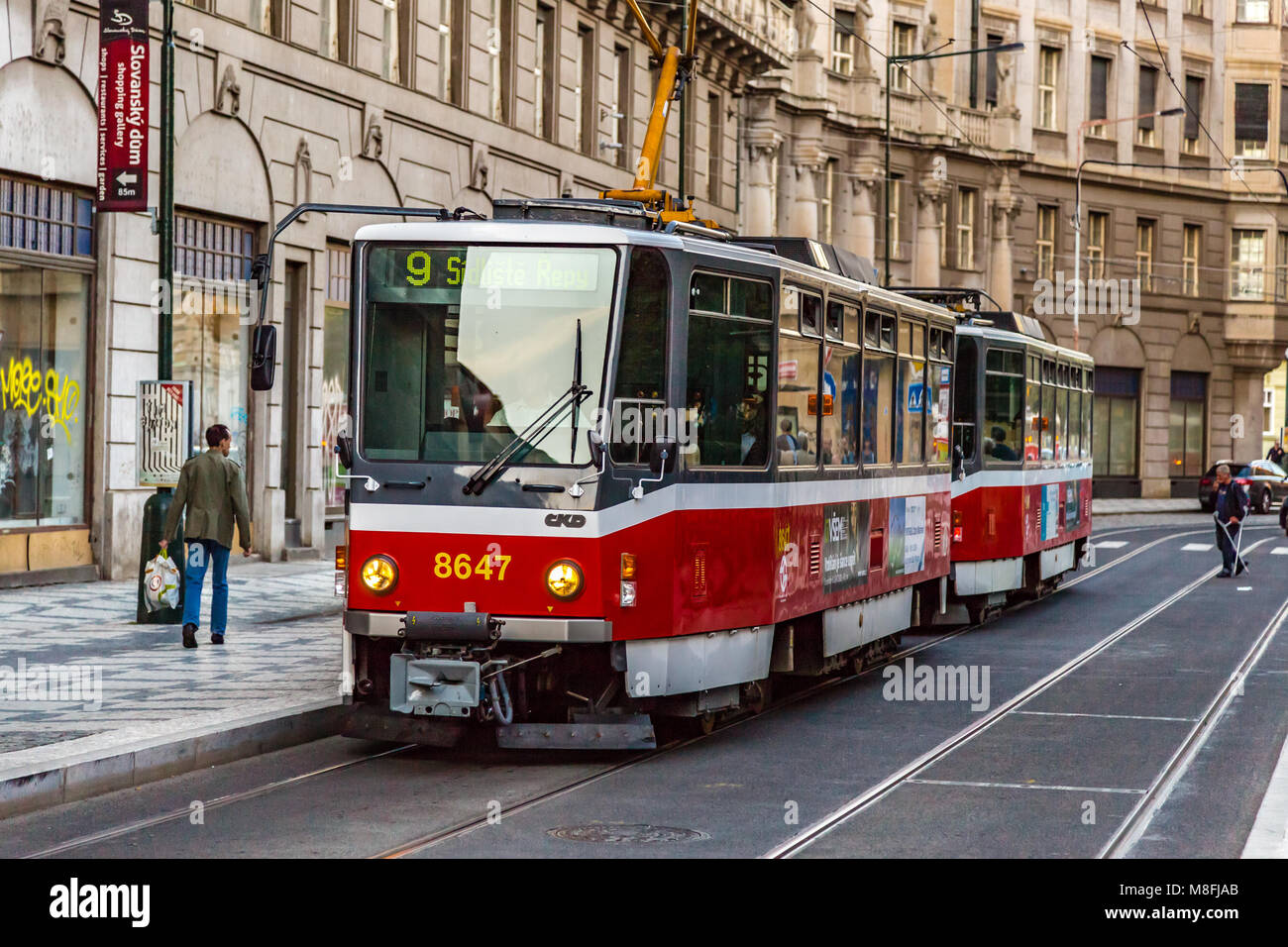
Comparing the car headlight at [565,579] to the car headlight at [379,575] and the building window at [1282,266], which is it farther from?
the building window at [1282,266]

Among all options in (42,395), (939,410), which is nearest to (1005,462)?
(939,410)

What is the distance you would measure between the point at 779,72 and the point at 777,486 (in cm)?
3596

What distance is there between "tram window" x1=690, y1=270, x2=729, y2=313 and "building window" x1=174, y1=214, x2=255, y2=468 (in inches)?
478

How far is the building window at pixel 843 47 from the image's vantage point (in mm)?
50156

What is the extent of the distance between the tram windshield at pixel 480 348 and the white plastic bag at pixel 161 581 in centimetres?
574

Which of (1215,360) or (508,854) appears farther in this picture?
(1215,360)

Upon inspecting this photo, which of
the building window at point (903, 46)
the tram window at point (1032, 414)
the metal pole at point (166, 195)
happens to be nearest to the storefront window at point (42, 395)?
the metal pole at point (166, 195)

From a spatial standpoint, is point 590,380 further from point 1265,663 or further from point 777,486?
point 1265,663

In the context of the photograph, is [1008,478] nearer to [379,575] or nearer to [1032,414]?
[1032,414]

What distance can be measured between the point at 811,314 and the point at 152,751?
16.8ft

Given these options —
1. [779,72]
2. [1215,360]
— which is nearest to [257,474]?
[779,72]

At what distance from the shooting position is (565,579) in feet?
33.7

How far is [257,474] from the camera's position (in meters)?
24.0

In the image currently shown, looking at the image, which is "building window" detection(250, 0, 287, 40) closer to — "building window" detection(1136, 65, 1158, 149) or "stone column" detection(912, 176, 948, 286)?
"stone column" detection(912, 176, 948, 286)
